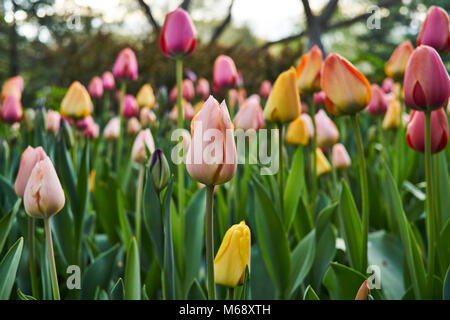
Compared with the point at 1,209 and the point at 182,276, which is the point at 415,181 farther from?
the point at 1,209

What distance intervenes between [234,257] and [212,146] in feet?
0.59

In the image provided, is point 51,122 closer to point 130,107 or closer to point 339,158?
point 130,107

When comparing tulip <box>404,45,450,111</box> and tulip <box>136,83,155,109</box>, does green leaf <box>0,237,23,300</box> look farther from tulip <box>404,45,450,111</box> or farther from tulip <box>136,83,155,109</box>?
tulip <box>136,83,155,109</box>

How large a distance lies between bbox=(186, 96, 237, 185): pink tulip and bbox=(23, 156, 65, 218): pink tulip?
0.21 meters

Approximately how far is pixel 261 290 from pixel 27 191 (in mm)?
561

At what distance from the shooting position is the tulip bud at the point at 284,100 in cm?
95

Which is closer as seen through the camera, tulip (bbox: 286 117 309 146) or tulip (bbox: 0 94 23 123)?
tulip (bbox: 286 117 309 146)

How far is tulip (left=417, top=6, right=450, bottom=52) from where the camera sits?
90 cm

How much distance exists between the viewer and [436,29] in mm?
910

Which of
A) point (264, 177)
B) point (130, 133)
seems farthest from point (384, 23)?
point (264, 177)

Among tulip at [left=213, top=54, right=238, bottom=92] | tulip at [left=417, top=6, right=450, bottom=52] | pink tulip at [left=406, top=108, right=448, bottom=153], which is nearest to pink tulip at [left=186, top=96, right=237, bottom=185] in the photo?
pink tulip at [left=406, top=108, right=448, bottom=153]

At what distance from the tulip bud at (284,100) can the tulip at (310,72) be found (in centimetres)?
18

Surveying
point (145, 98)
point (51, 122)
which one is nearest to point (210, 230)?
point (51, 122)
